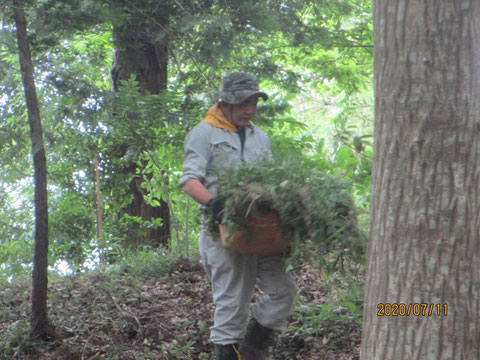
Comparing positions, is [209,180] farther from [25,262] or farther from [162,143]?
[25,262]

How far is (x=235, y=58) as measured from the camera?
8695mm

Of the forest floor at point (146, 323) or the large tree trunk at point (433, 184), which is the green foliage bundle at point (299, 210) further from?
the forest floor at point (146, 323)

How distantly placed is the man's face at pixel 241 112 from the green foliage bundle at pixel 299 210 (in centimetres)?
66

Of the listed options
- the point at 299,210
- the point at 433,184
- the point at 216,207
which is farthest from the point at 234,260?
the point at 433,184

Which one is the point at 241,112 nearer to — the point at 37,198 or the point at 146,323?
the point at 37,198

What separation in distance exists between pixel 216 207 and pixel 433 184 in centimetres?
174

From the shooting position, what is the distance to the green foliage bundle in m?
4.12

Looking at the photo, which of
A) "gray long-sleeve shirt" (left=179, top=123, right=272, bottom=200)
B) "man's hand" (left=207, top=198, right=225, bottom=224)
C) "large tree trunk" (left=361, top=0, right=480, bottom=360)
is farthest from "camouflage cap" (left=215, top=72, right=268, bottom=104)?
"large tree trunk" (left=361, top=0, right=480, bottom=360)

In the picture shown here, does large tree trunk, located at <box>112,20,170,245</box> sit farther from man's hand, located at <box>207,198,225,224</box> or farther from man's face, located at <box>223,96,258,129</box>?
man's hand, located at <box>207,198,225,224</box>

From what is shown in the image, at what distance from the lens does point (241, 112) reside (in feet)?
16.1

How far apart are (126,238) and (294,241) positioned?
20.7 ft

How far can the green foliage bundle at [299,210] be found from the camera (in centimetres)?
412
